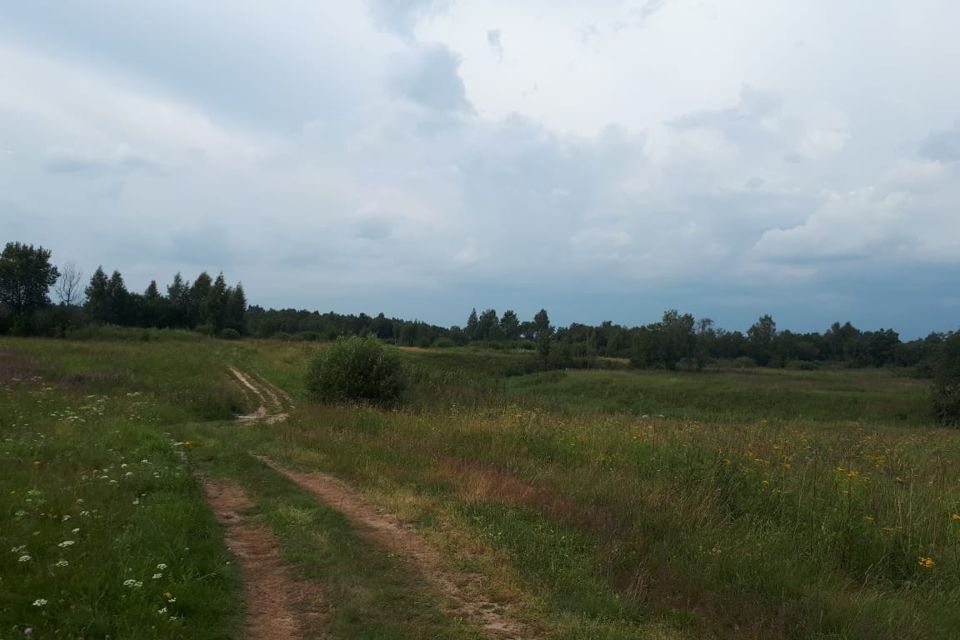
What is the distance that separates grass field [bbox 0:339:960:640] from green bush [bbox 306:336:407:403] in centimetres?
758

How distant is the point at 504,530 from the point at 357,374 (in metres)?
17.3

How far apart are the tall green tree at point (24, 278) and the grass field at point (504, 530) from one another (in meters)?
70.8

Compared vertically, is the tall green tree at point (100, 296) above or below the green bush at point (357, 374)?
above

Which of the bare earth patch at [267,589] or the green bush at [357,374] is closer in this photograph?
the bare earth patch at [267,589]

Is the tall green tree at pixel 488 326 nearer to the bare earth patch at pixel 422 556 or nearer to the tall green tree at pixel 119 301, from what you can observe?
the tall green tree at pixel 119 301

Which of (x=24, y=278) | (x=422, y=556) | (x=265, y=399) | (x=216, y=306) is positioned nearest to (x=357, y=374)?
(x=265, y=399)

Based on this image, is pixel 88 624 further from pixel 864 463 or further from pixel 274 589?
pixel 864 463

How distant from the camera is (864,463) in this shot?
12.5 meters

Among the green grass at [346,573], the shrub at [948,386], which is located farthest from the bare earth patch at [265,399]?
the shrub at [948,386]

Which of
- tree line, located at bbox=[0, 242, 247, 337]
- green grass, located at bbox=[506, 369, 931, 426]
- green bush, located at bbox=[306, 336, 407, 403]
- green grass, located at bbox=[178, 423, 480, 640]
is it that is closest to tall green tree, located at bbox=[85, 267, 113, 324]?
tree line, located at bbox=[0, 242, 247, 337]

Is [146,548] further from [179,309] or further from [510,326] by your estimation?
[510,326]

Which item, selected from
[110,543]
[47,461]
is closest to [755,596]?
[110,543]

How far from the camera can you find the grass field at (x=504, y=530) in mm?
5324

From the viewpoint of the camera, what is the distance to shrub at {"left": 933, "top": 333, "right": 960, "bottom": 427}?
48.0 m
